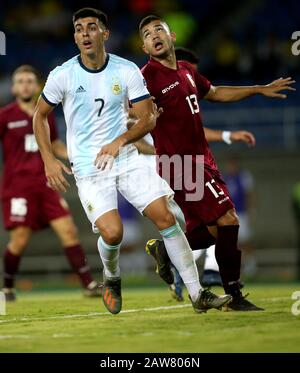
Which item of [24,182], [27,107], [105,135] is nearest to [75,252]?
[24,182]

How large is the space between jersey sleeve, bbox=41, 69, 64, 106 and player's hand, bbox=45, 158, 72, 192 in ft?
1.59

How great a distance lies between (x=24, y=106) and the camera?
11.6 m

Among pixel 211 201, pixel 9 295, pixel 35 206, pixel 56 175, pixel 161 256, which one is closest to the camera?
pixel 56 175

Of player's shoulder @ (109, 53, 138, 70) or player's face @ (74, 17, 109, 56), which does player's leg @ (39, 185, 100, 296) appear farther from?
player's face @ (74, 17, 109, 56)

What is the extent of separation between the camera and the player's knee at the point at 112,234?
772 centimetres

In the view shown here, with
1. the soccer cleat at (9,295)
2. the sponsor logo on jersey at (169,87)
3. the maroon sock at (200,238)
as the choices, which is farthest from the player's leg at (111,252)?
the soccer cleat at (9,295)

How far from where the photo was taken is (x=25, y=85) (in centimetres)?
1153

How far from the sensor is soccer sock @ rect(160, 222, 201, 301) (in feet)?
25.2

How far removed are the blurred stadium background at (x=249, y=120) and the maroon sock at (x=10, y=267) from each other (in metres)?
5.52

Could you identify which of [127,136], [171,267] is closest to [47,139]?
[127,136]

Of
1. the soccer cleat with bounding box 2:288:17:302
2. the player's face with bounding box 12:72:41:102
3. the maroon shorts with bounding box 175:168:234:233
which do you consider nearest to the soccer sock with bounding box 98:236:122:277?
the maroon shorts with bounding box 175:168:234:233

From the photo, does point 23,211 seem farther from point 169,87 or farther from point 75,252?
point 169,87

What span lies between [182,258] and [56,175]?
1.20m

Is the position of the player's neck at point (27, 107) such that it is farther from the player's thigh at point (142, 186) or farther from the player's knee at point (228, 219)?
the player's knee at point (228, 219)
